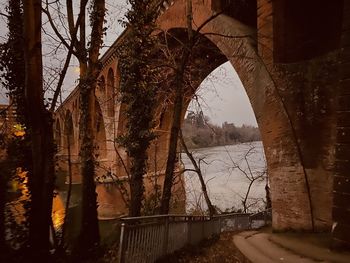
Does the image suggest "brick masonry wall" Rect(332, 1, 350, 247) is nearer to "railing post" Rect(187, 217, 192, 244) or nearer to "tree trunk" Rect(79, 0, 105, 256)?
"railing post" Rect(187, 217, 192, 244)

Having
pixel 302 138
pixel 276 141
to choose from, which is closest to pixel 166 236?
pixel 276 141

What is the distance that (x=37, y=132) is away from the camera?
4.50 metres

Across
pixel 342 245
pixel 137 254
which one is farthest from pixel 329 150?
pixel 137 254

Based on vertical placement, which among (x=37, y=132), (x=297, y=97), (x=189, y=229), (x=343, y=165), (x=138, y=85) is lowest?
(x=189, y=229)

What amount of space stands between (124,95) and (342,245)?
20.6 feet

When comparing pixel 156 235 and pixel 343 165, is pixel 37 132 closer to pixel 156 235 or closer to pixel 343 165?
pixel 156 235

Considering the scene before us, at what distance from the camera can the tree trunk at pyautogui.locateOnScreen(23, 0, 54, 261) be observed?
4.39m

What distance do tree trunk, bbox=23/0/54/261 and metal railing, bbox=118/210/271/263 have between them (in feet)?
4.14

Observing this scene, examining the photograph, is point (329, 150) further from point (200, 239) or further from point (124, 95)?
point (124, 95)

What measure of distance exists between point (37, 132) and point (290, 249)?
435 cm

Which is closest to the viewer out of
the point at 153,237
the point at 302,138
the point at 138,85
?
the point at 153,237

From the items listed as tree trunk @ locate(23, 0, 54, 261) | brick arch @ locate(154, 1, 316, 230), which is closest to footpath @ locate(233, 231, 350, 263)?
brick arch @ locate(154, 1, 316, 230)

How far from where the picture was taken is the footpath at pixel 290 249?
4.48m

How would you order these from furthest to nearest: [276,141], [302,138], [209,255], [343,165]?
[276,141] < [302,138] < [209,255] < [343,165]
